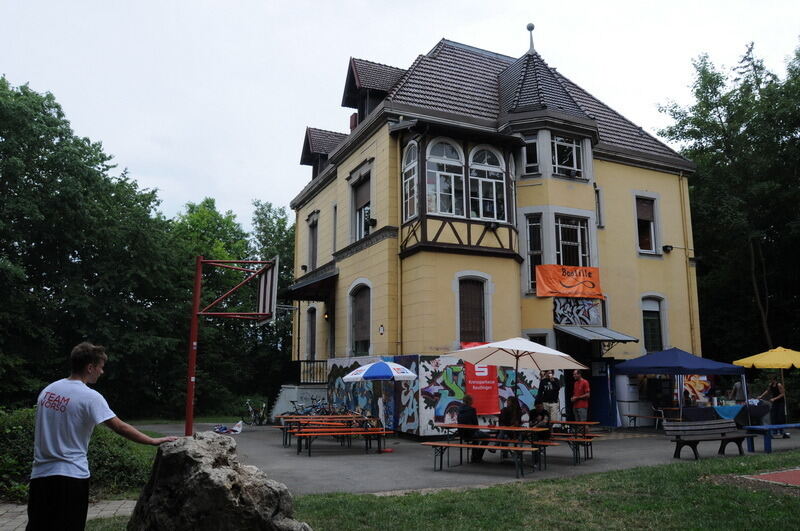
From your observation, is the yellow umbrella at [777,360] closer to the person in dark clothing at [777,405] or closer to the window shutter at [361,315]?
the person in dark clothing at [777,405]

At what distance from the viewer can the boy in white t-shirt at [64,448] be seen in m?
4.30

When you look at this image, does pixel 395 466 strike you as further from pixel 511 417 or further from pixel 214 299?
pixel 214 299

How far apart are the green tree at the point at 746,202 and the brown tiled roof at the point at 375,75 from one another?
1395cm

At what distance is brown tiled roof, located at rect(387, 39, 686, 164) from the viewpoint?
66.8 feet

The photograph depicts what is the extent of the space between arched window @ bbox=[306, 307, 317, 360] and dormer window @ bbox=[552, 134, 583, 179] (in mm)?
11338

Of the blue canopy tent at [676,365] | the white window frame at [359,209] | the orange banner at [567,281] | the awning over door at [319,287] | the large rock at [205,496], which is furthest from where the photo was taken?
the awning over door at [319,287]

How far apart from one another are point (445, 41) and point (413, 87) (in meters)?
4.61

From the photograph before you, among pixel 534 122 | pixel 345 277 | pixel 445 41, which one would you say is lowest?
pixel 345 277

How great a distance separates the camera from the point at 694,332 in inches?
906

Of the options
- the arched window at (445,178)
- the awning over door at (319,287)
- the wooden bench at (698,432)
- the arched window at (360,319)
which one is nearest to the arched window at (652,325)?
the arched window at (445,178)

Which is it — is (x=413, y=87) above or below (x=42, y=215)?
above

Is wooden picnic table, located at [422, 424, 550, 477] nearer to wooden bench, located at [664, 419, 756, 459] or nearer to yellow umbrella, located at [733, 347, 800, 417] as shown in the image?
wooden bench, located at [664, 419, 756, 459]

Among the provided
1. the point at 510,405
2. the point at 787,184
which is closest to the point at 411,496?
the point at 510,405

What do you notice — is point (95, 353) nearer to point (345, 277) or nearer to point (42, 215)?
point (345, 277)
